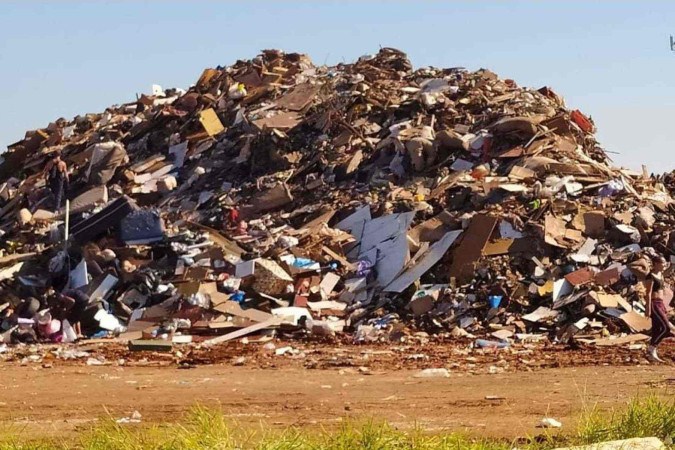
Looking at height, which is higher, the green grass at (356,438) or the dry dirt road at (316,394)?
the green grass at (356,438)

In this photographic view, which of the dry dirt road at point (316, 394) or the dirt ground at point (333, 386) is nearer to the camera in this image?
the dry dirt road at point (316, 394)

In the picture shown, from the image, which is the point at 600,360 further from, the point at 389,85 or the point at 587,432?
Result: the point at 389,85

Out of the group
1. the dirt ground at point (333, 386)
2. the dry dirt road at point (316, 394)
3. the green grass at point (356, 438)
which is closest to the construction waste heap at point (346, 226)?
the dirt ground at point (333, 386)

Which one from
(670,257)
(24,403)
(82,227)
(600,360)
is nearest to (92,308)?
(82,227)

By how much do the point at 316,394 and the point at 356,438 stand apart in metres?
3.35

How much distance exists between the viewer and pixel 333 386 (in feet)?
29.8

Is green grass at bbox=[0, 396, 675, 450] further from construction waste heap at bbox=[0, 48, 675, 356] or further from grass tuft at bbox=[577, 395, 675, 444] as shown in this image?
construction waste heap at bbox=[0, 48, 675, 356]

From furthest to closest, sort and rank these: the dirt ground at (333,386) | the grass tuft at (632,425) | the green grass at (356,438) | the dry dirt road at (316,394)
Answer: the dirt ground at (333,386) → the dry dirt road at (316,394) → the grass tuft at (632,425) → the green grass at (356,438)

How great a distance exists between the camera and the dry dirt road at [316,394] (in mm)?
7297

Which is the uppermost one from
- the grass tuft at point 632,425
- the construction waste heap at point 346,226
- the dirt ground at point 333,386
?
the construction waste heap at point 346,226

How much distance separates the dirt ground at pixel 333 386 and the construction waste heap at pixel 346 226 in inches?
35.7

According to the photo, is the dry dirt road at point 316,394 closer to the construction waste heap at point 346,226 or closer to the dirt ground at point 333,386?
the dirt ground at point 333,386

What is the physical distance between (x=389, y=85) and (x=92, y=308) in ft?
27.1

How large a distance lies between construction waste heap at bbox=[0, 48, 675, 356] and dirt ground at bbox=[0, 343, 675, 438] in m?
0.91
